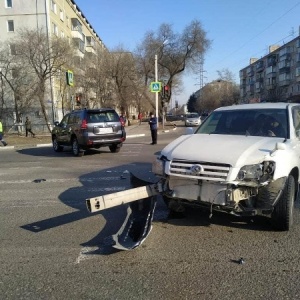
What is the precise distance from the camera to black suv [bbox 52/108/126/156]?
13109mm

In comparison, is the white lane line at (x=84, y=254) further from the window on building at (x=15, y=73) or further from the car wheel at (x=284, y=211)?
the window on building at (x=15, y=73)

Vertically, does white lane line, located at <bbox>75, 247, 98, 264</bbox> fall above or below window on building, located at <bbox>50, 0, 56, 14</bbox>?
below

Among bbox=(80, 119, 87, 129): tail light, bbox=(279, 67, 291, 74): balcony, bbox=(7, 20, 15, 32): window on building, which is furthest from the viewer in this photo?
bbox=(279, 67, 291, 74): balcony

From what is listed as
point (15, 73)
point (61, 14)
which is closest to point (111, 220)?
point (15, 73)

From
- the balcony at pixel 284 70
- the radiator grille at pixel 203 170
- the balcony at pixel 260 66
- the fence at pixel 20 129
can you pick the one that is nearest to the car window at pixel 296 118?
the radiator grille at pixel 203 170

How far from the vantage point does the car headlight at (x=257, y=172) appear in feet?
13.6

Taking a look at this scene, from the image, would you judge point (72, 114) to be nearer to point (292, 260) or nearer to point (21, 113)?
point (292, 260)

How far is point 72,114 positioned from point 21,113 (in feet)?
69.8

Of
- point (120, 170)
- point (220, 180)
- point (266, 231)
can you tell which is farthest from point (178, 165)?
point (120, 170)

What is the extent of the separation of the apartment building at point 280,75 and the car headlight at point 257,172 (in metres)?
67.4

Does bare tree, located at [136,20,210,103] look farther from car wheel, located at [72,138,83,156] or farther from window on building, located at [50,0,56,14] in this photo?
car wheel, located at [72,138,83,156]

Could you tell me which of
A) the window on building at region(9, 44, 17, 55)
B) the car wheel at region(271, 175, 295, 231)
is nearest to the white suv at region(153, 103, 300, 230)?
the car wheel at region(271, 175, 295, 231)

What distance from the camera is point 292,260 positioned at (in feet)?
12.4

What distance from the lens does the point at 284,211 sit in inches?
174
